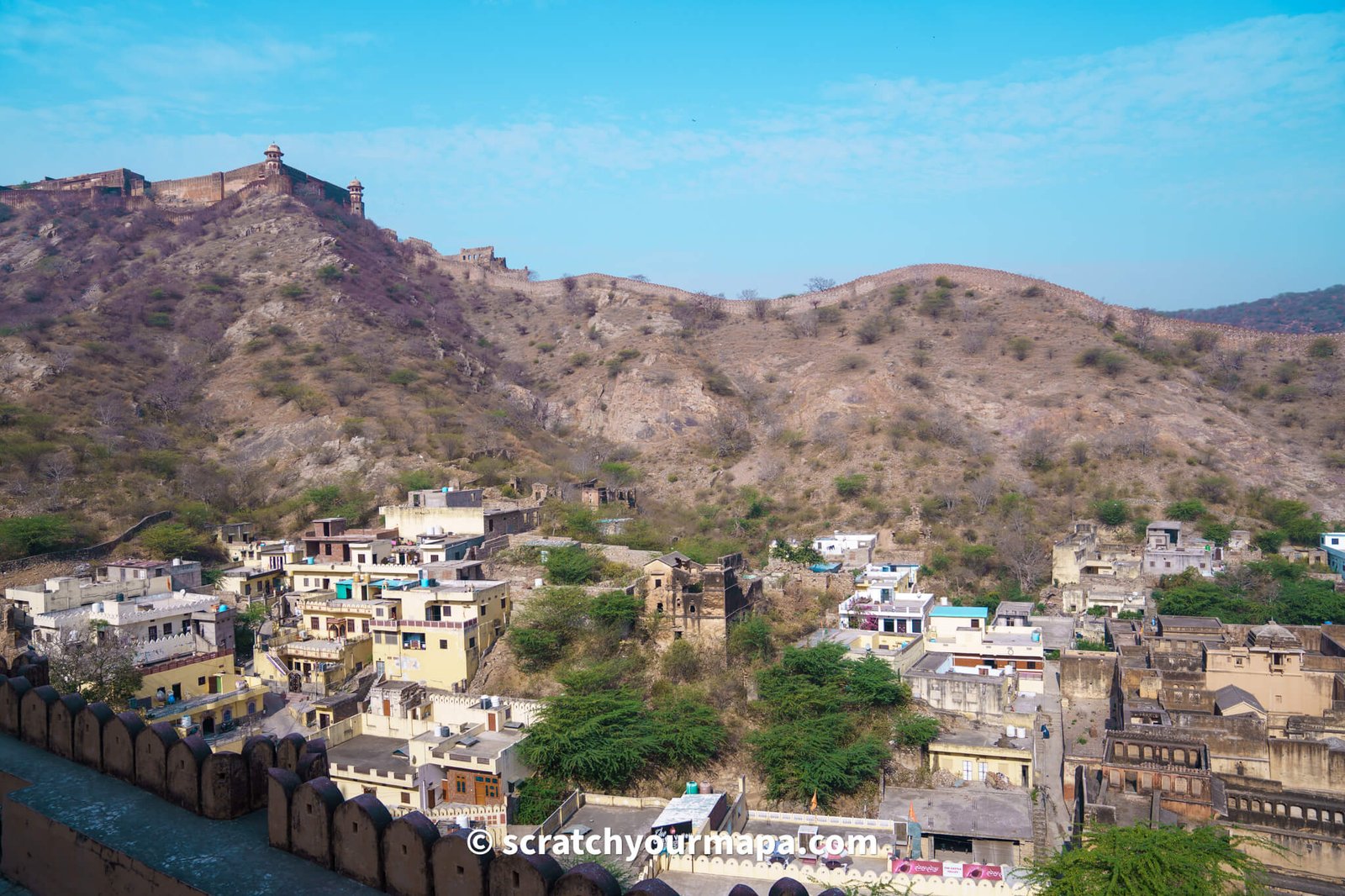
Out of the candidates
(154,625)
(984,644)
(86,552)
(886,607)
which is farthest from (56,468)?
(984,644)

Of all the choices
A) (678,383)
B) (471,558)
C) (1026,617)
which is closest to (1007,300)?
(678,383)

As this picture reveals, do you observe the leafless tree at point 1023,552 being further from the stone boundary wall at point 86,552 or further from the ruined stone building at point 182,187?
the ruined stone building at point 182,187

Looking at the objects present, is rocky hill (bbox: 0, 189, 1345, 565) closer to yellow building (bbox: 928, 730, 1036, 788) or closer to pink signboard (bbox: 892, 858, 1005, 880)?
yellow building (bbox: 928, 730, 1036, 788)

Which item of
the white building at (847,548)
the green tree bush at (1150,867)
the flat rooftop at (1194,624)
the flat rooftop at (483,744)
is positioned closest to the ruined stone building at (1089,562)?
the flat rooftop at (1194,624)

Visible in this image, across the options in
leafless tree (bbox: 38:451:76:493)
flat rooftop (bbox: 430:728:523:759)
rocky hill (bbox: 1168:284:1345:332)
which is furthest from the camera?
rocky hill (bbox: 1168:284:1345:332)

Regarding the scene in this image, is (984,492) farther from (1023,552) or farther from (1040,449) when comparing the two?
(1040,449)

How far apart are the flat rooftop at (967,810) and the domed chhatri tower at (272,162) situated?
5403 centimetres

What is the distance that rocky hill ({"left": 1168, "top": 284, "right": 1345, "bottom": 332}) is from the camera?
8894 centimetres

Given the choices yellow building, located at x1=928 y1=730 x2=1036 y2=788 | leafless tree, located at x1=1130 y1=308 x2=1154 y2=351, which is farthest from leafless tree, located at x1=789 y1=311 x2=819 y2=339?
yellow building, located at x1=928 y1=730 x2=1036 y2=788

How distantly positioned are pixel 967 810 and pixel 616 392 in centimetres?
3305

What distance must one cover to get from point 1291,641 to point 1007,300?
1331 inches

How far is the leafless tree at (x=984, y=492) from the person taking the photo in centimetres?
3262

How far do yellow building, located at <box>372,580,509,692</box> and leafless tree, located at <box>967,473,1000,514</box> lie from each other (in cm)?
1979

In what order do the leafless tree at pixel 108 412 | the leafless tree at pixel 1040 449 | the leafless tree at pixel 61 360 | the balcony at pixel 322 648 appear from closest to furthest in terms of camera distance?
the balcony at pixel 322 648, the leafless tree at pixel 108 412, the leafless tree at pixel 61 360, the leafless tree at pixel 1040 449
